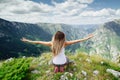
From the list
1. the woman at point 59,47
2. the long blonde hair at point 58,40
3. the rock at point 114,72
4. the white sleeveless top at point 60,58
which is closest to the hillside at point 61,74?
the rock at point 114,72

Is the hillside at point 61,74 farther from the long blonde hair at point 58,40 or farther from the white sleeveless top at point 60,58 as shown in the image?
the long blonde hair at point 58,40

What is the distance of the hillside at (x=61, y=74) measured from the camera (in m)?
9.35

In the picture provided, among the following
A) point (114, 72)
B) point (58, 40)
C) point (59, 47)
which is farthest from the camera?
point (114, 72)

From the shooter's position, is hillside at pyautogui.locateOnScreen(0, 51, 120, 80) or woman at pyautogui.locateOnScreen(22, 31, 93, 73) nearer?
hillside at pyautogui.locateOnScreen(0, 51, 120, 80)

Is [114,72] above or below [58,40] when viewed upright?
below

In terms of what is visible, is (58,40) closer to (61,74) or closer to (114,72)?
(61,74)

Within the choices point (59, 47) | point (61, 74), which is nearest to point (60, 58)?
point (59, 47)

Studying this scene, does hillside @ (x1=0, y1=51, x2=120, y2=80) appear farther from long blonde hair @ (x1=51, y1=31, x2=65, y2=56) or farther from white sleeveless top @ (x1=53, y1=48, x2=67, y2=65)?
long blonde hair @ (x1=51, y1=31, x2=65, y2=56)

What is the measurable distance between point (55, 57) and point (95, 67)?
7.79 feet

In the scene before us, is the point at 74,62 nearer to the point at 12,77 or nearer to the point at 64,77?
the point at 64,77

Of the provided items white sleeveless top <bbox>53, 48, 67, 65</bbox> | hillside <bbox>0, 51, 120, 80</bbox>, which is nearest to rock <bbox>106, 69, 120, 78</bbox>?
hillside <bbox>0, 51, 120, 80</bbox>

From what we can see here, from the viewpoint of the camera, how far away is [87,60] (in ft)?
37.8

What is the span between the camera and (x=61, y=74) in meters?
9.77

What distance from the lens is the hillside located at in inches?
368
